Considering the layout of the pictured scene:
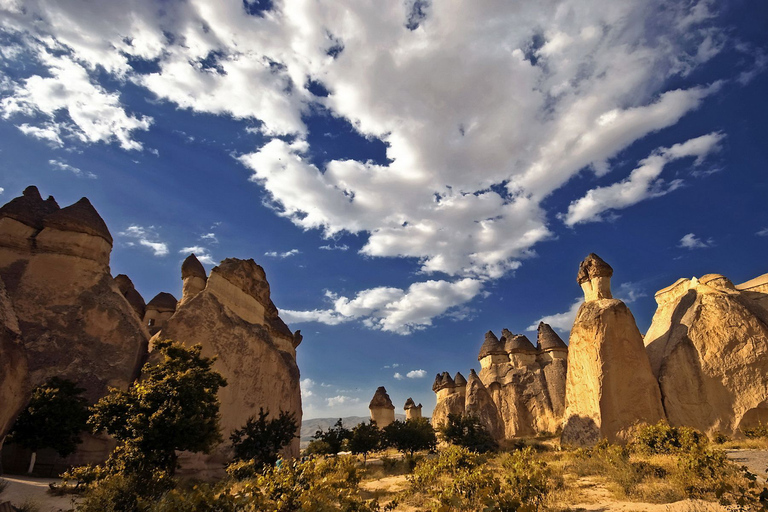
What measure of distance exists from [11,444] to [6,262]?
7690mm

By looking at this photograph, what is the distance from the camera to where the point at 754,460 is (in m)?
10.5

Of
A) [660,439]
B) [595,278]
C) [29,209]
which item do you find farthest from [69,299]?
[595,278]

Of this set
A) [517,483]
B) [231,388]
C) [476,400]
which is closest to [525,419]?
[476,400]

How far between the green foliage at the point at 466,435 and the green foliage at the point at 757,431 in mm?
11179

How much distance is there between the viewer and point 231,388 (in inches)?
714

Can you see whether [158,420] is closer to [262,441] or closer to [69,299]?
[262,441]

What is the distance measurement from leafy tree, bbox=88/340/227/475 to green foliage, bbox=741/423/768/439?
19.1m

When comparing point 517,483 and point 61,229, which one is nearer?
point 517,483

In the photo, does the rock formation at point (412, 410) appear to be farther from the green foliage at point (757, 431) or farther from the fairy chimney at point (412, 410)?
the green foliage at point (757, 431)

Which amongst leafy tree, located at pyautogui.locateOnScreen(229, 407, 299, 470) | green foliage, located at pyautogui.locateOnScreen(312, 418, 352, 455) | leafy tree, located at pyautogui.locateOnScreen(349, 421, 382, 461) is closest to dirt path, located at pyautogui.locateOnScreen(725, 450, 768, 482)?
leafy tree, located at pyautogui.locateOnScreen(229, 407, 299, 470)

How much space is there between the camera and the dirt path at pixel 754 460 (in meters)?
9.00

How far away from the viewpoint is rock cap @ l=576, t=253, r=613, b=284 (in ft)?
65.9

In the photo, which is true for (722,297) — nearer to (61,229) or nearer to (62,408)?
(62,408)

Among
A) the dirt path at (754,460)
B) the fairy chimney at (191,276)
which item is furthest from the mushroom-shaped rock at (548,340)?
the fairy chimney at (191,276)
